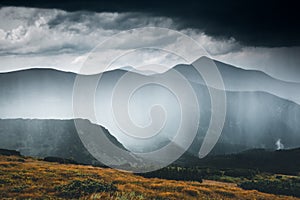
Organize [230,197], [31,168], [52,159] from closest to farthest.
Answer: [230,197] < [31,168] < [52,159]

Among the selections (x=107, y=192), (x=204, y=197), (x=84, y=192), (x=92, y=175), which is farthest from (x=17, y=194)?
(x=204, y=197)

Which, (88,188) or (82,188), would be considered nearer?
(82,188)

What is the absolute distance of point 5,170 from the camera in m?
59.0

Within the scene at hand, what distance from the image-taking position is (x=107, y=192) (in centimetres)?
4831

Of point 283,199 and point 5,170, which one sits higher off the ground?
point 5,170

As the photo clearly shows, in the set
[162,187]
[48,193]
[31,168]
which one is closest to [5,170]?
[31,168]

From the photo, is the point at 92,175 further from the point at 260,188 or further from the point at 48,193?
the point at 260,188

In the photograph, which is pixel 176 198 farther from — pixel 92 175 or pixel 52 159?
pixel 52 159

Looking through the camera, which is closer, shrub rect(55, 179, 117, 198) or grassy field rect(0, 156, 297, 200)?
grassy field rect(0, 156, 297, 200)

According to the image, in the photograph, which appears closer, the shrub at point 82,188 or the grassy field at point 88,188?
the grassy field at point 88,188

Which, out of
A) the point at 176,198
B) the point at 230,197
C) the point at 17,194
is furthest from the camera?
the point at 230,197

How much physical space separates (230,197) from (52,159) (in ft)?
163

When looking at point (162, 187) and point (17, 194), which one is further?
point (162, 187)

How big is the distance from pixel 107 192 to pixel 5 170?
66.1 ft
